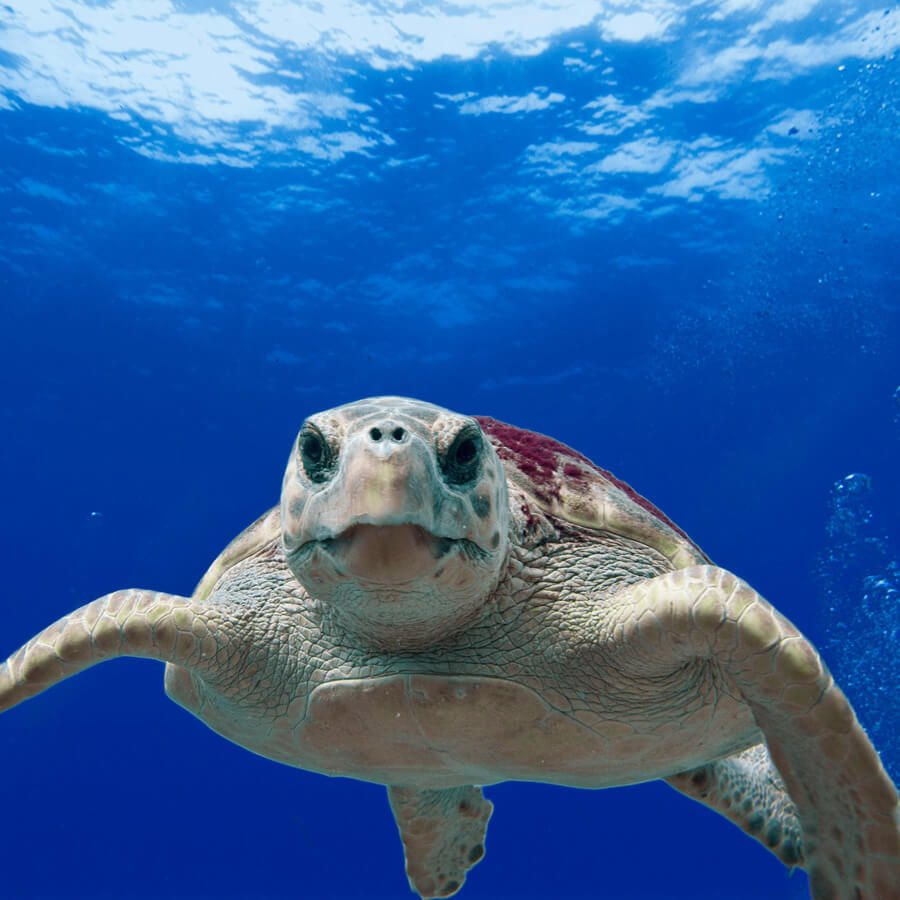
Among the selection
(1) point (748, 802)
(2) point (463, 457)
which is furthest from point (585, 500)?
(1) point (748, 802)

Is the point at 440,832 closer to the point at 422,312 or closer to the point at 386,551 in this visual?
the point at 386,551

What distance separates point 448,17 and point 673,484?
2732 cm

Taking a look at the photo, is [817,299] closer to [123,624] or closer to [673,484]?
[673,484]

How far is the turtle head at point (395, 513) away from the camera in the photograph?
1538mm

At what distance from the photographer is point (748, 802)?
345cm

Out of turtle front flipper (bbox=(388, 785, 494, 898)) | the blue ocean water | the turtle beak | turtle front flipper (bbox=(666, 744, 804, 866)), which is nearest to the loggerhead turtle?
the turtle beak

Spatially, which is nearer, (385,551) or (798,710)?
(385,551)

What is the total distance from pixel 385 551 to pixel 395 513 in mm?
115

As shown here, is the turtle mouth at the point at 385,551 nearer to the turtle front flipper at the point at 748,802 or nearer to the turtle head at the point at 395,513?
the turtle head at the point at 395,513

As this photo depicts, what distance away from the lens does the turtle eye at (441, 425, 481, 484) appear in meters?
1.74

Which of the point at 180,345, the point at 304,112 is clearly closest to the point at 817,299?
the point at 304,112

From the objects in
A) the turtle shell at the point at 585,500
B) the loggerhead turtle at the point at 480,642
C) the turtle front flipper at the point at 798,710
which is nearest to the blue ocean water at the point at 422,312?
the turtle shell at the point at 585,500

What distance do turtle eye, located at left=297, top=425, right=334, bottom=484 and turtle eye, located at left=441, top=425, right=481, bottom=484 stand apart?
11.7 inches

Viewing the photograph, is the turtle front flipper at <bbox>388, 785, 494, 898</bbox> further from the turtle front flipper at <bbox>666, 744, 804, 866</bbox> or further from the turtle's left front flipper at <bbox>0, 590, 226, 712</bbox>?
the turtle's left front flipper at <bbox>0, 590, 226, 712</bbox>
